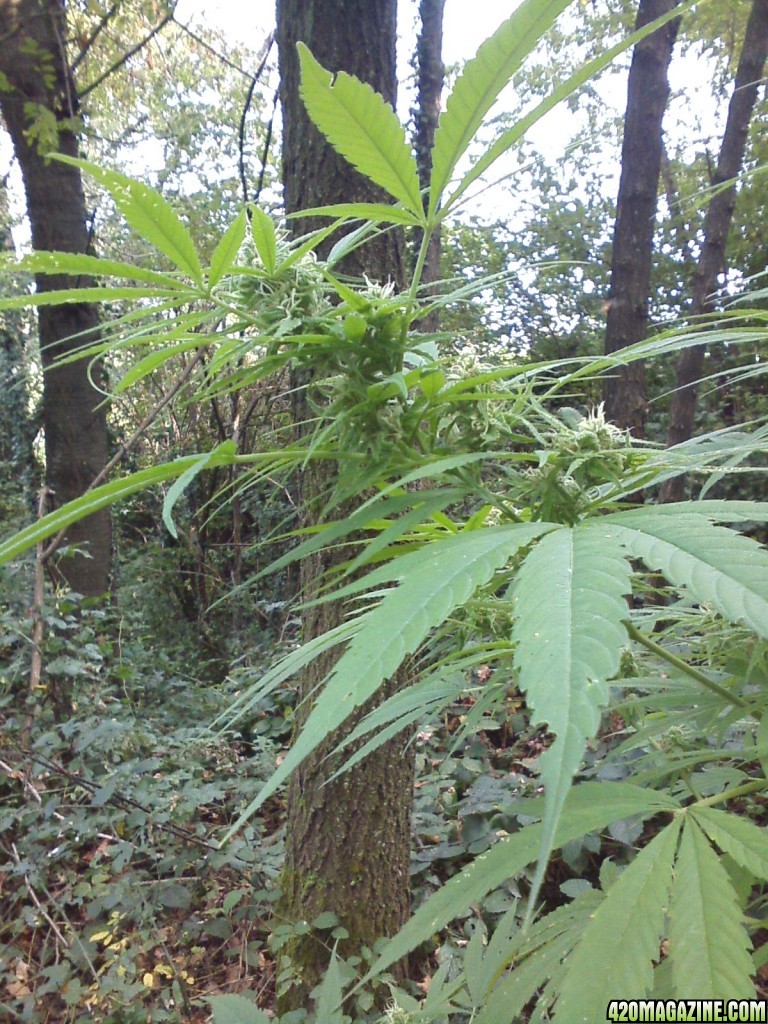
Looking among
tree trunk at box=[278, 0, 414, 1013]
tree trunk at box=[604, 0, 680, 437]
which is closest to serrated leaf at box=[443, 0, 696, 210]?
tree trunk at box=[278, 0, 414, 1013]

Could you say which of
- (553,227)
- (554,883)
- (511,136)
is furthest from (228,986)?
(553,227)

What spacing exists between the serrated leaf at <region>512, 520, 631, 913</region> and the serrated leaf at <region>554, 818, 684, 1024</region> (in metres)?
0.17

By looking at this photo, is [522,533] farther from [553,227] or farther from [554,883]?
[553,227]

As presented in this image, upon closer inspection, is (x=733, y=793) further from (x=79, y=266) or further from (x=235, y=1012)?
(x=235, y=1012)

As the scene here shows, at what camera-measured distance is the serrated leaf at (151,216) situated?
0.48 metres

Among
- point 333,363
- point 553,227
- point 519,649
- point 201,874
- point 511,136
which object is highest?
point 553,227

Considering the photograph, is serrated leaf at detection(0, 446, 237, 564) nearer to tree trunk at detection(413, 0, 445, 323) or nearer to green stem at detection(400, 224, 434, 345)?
green stem at detection(400, 224, 434, 345)

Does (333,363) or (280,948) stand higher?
(333,363)

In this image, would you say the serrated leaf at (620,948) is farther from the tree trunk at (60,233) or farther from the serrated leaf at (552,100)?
the tree trunk at (60,233)

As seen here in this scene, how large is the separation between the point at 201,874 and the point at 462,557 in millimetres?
2823

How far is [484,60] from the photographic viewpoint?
1.47ft

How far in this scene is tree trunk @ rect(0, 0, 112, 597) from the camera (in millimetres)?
4523

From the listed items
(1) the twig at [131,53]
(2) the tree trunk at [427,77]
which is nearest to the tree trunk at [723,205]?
(2) the tree trunk at [427,77]

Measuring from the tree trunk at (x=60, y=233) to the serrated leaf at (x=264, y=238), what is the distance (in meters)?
4.40
